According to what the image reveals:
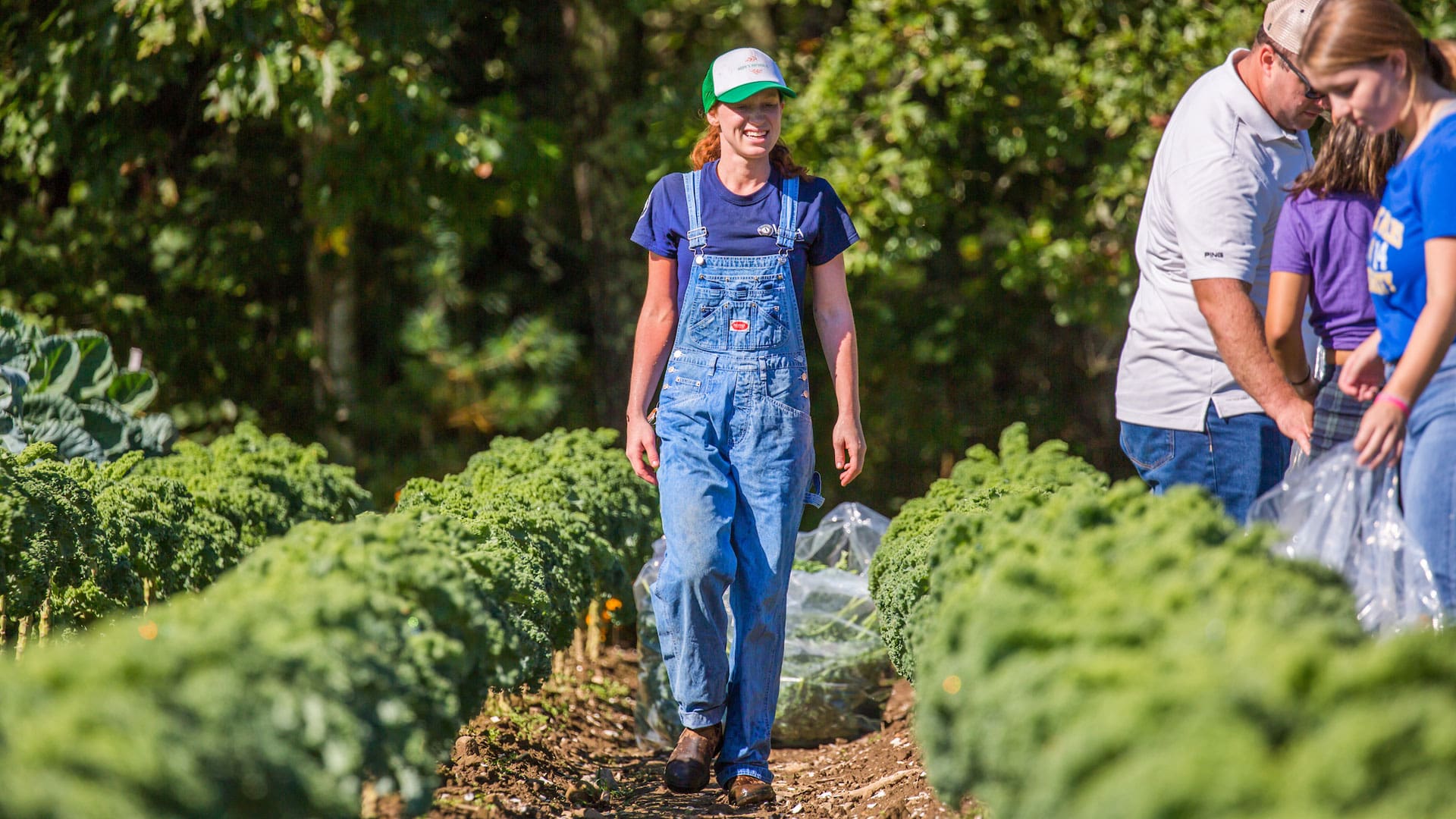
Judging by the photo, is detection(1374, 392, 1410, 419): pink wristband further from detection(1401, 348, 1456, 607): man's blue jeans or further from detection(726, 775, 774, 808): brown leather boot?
detection(726, 775, 774, 808): brown leather boot

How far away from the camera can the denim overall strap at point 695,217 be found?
3.95 metres

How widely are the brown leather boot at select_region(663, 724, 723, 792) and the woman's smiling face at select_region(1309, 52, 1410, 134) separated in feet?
7.55

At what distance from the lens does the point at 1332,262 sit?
10.6 feet

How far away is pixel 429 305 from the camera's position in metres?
11.7

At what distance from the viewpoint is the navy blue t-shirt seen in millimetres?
3951

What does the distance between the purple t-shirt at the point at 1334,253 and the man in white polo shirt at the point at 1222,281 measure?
0.15 meters

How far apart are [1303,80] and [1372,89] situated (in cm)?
59

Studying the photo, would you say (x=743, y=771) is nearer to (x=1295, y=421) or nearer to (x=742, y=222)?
(x=742, y=222)

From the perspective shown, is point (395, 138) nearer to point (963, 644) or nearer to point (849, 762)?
point (849, 762)

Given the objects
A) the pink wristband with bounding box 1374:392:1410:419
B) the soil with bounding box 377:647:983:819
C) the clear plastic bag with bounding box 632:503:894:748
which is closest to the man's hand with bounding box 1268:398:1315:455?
the pink wristband with bounding box 1374:392:1410:419

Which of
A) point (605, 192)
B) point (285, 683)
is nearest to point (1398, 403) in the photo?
point (285, 683)

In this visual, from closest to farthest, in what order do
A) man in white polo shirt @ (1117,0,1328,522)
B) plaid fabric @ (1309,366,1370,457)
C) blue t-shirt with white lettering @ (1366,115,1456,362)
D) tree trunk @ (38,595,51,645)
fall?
blue t-shirt with white lettering @ (1366,115,1456,362), plaid fabric @ (1309,366,1370,457), man in white polo shirt @ (1117,0,1328,522), tree trunk @ (38,595,51,645)

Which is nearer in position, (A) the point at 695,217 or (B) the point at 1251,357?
(B) the point at 1251,357

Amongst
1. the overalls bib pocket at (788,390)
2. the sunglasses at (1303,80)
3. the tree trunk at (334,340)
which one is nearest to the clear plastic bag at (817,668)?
the overalls bib pocket at (788,390)
